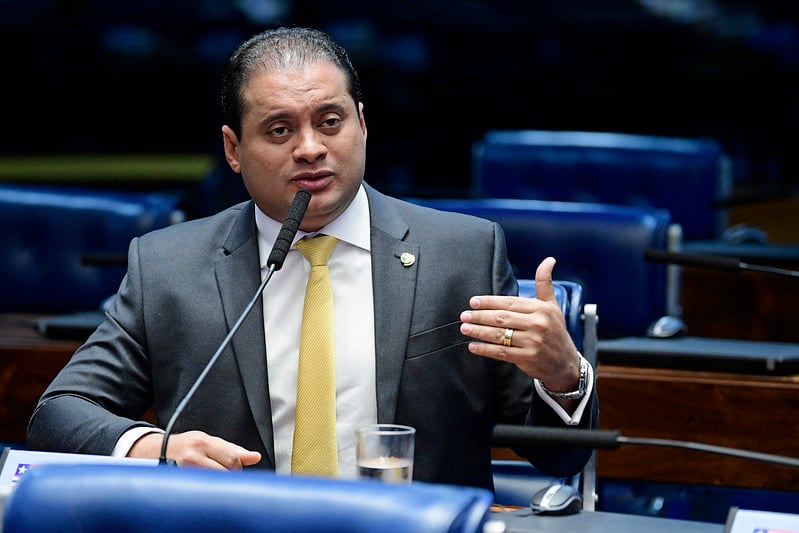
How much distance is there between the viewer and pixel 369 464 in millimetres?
1576

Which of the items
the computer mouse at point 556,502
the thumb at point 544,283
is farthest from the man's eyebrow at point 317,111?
the computer mouse at point 556,502

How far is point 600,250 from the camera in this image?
11.3ft

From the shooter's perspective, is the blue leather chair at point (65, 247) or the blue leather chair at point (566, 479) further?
the blue leather chair at point (65, 247)

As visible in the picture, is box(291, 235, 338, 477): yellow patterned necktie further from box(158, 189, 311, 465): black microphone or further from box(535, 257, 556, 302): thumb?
box(535, 257, 556, 302): thumb

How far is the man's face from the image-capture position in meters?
2.08

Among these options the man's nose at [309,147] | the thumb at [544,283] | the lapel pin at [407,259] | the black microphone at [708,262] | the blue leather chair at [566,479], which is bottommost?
the blue leather chair at [566,479]

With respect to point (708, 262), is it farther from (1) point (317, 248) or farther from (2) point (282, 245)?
(2) point (282, 245)

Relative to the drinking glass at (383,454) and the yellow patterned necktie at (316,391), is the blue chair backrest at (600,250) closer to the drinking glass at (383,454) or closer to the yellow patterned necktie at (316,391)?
the yellow patterned necktie at (316,391)

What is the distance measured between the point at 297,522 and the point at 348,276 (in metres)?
1.03

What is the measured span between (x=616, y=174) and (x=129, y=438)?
9.85 feet

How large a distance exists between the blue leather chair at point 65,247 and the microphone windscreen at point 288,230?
1925 mm

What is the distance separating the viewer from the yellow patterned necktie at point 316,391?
203cm

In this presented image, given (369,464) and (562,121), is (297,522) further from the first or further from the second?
(562,121)

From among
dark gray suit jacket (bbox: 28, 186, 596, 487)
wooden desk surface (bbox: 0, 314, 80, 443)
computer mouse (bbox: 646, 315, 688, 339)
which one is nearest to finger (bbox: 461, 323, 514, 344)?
dark gray suit jacket (bbox: 28, 186, 596, 487)
